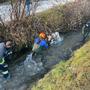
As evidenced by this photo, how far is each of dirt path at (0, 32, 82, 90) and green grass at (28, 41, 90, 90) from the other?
1.53 m

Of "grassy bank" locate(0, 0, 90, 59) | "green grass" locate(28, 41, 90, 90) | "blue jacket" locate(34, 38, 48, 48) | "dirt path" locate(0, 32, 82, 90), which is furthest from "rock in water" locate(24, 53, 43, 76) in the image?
"green grass" locate(28, 41, 90, 90)

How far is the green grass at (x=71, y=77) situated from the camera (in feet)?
27.4

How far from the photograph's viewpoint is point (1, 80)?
10.8 meters

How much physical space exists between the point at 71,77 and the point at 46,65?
122 inches

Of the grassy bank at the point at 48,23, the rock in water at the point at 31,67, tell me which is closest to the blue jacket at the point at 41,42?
the rock in water at the point at 31,67

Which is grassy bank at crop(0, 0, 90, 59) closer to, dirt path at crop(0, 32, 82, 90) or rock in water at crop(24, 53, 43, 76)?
dirt path at crop(0, 32, 82, 90)

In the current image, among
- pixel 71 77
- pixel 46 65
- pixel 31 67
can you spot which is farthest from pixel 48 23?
pixel 71 77

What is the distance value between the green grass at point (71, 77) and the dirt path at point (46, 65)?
1533 mm

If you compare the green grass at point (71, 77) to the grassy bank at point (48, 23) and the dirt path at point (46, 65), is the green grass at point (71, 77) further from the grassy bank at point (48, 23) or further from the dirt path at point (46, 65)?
the grassy bank at point (48, 23)

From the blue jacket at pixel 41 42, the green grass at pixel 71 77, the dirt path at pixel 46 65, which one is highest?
the green grass at pixel 71 77

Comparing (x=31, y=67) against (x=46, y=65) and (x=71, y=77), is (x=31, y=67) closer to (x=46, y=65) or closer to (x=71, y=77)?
(x=46, y=65)

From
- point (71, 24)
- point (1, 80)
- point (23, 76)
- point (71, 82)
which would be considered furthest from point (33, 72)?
point (71, 24)

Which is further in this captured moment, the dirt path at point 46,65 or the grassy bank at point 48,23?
the grassy bank at point 48,23

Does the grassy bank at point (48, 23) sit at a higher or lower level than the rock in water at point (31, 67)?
higher
